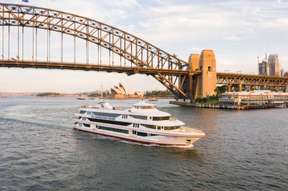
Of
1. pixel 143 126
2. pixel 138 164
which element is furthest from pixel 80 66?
pixel 138 164

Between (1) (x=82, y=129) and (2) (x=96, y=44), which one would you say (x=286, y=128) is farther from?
(2) (x=96, y=44)

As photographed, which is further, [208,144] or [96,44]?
[96,44]

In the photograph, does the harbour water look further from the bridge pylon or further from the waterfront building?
the bridge pylon

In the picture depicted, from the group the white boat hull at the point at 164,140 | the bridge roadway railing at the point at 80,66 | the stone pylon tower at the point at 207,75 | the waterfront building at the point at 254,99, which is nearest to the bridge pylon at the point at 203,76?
the stone pylon tower at the point at 207,75

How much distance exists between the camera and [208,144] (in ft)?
127

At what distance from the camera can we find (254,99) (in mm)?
112125

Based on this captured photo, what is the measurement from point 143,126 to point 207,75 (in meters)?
83.4

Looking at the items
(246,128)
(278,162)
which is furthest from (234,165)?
(246,128)

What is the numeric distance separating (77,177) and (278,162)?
17.3 metres

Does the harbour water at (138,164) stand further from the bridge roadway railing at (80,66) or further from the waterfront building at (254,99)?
the waterfront building at (254,99)

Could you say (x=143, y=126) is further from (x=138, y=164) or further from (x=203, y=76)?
(x=203, y=76)

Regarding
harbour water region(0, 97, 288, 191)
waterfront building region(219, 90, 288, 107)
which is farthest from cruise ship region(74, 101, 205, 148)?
waterfront building region(219, 90, 288, 107)

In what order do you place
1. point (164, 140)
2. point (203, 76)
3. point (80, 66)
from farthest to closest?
point (203, 76)
point (80, 66)
point (164, 140)

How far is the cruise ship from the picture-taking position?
119 ft
